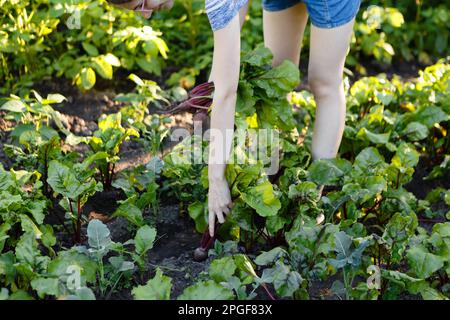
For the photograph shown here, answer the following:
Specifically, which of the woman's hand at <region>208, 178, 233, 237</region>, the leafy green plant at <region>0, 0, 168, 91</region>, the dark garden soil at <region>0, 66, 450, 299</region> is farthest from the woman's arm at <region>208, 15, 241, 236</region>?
the leafy green plant at <region>0, 0, 168, 91</region>

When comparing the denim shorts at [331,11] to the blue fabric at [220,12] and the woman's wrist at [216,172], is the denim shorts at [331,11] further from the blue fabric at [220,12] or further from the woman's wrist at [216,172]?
the woman's wrist at [216,172]

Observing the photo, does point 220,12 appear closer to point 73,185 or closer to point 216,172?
point 216,172

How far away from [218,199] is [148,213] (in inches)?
23.8

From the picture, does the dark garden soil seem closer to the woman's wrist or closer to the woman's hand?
the woman's hand

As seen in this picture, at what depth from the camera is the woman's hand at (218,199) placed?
296 centimetres

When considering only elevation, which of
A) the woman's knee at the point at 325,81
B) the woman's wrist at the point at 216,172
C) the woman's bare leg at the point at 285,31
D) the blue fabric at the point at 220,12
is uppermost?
the blue fabric at the point at 220,12

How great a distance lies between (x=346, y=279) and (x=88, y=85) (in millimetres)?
1933

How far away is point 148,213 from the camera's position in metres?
3.49

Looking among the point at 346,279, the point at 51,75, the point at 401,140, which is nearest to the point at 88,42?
the point at 51,75

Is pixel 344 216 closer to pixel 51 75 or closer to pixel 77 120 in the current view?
pixel 77 120

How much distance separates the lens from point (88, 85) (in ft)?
13.8

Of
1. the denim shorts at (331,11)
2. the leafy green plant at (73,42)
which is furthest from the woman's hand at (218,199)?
the leafy green plant at (73,42)

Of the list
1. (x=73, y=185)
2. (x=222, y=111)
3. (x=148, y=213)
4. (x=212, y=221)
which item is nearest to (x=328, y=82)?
(x=222, y=111)

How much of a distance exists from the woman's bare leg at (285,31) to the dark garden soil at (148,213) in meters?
0.81
